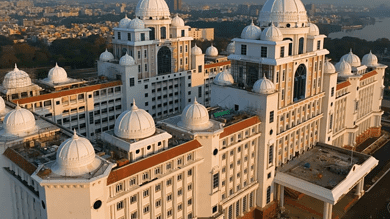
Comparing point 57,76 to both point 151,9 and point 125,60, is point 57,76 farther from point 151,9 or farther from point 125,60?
point 151,9

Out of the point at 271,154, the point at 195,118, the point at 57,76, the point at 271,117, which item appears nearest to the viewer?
the point at 195,118

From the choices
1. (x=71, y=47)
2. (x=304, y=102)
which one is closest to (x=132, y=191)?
(x=304, y=102)

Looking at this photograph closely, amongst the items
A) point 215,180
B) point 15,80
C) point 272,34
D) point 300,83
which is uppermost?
point 272,34

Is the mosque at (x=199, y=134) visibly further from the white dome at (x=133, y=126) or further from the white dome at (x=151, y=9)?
the white dome at (x=151, y=9)

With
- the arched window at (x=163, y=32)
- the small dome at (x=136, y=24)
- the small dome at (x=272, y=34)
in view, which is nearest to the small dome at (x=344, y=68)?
the small dome at (x=272, y=34)

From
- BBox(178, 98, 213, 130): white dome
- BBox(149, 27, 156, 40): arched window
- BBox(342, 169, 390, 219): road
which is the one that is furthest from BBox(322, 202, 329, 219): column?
BBox(149, 27, 156, 40): arched window

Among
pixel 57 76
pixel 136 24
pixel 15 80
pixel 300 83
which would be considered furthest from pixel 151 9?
pixel 300 83
